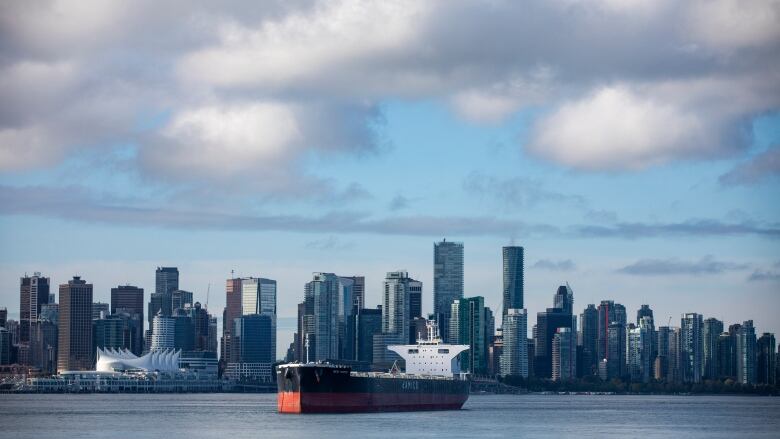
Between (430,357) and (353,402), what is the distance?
2726 centimetres

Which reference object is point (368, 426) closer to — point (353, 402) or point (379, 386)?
point (353, 402)

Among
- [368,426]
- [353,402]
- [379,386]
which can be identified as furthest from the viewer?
[379,386]

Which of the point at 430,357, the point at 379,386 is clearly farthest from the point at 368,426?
the point at 430,357

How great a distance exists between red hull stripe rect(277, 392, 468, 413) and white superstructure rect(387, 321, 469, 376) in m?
8.21

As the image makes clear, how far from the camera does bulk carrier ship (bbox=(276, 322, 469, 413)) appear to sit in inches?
5266

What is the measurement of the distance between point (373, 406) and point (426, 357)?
2364 centimetres

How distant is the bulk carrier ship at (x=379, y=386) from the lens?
134 metres

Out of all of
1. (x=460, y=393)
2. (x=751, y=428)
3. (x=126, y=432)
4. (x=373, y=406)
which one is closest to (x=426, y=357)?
(x=460, y=393)

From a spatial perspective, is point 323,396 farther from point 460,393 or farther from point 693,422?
point 693,422

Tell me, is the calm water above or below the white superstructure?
below

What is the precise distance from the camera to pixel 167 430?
119 metres

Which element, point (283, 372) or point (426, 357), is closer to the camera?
point (283, 372)

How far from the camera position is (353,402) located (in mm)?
138250

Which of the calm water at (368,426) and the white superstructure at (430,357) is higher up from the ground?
the white superstructure at (430,357)
